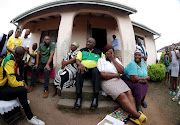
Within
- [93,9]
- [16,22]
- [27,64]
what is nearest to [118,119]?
[27,64]

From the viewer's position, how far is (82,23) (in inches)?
240

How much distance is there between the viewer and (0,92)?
5.64 ft

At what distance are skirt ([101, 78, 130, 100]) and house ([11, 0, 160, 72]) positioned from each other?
2.22 metres

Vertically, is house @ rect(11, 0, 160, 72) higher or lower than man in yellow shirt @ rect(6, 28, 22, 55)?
higher

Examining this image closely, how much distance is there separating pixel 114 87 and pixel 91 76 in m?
0.68

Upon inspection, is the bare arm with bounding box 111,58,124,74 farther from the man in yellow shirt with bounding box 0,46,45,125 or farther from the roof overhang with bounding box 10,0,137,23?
the roof overhang with bounding box 10,0,137,23

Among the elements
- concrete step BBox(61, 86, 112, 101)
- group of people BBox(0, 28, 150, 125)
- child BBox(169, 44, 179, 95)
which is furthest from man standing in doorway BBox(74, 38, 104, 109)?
child BBox(169, 44, 179, 95)

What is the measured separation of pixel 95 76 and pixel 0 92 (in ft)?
6.09

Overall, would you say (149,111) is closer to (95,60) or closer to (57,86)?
(95,60)

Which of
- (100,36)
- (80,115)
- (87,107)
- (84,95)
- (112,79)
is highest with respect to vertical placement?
(100,36)

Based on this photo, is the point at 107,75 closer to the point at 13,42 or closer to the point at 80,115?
the point at 80,115

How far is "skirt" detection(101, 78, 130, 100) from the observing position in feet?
6.99

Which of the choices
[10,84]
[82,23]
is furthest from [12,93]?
[82,23]

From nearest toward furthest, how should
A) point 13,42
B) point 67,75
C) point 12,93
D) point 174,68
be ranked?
1. point 12,93
2. point 67,75
3. point 13,42
4. point 174,68
